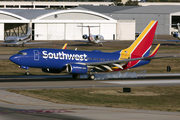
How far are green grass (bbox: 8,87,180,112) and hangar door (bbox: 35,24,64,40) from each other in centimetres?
10042

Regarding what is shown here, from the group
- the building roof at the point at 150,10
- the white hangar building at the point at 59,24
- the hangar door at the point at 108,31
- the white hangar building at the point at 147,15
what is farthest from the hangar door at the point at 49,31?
the building roof at the point at 150,10

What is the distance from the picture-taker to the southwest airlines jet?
48.8m

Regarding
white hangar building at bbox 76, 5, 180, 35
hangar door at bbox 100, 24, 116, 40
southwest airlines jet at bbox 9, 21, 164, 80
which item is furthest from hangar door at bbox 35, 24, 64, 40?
southwest airlines jet at bbox 9, 21, 164, 80

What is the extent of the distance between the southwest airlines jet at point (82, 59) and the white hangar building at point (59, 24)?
83.2 m

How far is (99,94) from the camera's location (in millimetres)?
39625

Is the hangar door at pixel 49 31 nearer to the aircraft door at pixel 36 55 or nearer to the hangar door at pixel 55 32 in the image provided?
the hangar door at pixel 55 32

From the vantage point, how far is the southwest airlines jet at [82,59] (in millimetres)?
48750

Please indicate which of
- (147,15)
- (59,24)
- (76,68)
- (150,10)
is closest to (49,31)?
(59,24)

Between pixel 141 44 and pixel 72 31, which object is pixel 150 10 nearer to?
pixel 72 31

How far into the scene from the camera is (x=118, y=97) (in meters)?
38.3

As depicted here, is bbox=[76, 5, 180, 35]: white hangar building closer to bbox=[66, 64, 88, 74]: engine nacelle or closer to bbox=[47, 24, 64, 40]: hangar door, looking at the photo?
bbox=[47, 24, 64, 40]: hangar door

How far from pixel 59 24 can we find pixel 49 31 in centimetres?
504

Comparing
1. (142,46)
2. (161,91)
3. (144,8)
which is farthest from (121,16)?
(161,91)

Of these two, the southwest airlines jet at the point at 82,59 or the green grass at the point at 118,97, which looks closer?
the green grass at the point at 118,97
